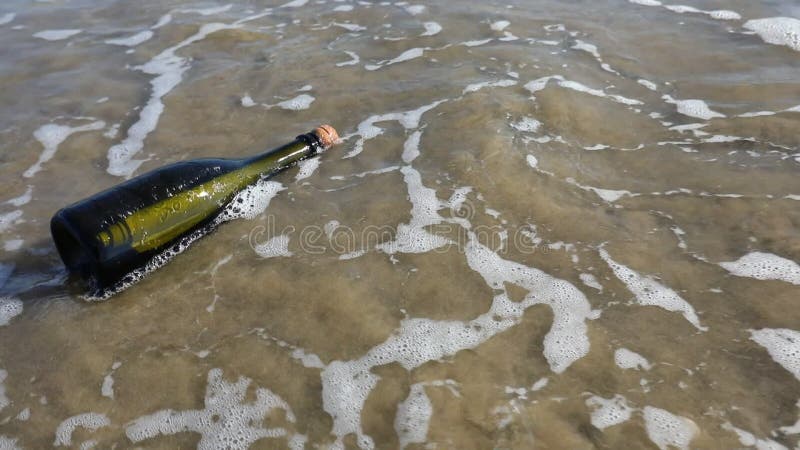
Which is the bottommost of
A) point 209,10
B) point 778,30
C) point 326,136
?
point 326,136

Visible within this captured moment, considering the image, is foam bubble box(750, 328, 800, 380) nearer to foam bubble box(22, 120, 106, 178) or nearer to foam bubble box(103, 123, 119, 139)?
foam bubble box(103, 123, 119, 139)

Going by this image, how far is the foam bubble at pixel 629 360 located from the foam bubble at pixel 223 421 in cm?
153

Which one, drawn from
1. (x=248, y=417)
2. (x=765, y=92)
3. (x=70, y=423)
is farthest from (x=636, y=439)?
(x=765, y=92)

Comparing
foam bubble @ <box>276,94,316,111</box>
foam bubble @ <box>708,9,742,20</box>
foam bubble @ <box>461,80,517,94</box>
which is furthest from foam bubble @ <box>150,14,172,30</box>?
foam bubble @ <box>708,9,742,20</box>

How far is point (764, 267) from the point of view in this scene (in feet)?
10.1

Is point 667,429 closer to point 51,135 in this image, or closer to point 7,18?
point 51,135

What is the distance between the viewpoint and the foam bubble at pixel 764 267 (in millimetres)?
3004

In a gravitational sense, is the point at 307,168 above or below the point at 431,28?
below

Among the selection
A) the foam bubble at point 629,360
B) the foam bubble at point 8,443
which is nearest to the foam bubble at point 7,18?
the foam bubble at point 8,443

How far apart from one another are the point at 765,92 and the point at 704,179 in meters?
1.61

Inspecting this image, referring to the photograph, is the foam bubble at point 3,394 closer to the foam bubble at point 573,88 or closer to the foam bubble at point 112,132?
the foam bubble at point 112,132

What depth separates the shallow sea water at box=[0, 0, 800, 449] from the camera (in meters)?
Answer: 2.48

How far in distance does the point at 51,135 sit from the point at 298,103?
2079 mm

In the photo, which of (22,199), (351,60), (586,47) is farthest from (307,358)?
(586,47)
